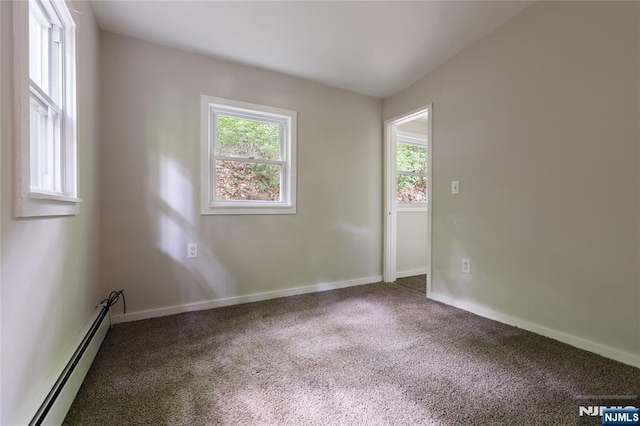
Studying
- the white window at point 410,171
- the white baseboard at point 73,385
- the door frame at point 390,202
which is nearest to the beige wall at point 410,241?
the white window at point 410,171

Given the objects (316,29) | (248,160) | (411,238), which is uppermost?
(316,29)

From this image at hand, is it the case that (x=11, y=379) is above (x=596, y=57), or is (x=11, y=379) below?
below

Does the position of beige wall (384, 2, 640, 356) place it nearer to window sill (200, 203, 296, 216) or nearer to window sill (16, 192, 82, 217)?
window sill (200, 203, 296, 216)

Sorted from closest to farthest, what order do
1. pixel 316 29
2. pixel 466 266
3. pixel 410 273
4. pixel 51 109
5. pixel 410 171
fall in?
pixel 51 109, pixel 316 29, pixel 466 266, pixel 410 273, pixel 410 171

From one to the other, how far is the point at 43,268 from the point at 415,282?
3.30m

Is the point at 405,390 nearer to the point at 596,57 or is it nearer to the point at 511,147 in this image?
the point at 511,147

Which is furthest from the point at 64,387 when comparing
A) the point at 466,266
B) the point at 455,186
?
the point at 455,186

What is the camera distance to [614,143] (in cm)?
172

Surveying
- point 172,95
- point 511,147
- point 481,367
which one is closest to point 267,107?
point 172,95

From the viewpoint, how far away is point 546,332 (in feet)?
6.70

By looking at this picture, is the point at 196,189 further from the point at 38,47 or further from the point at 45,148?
the point at 38,47

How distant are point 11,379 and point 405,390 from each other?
1.52 metres

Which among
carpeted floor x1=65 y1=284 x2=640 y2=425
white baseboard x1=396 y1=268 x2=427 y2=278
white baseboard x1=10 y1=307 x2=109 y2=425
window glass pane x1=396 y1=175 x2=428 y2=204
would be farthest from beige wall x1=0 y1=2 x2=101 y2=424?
window glass pane x1=396 y1=175 x2=428 y2=204

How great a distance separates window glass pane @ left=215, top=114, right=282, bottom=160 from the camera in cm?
269
